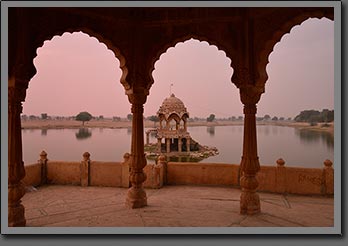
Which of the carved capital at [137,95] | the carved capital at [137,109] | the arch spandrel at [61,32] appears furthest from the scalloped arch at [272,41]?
the arch spandrel at [61,32]

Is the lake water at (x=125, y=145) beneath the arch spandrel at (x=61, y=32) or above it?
beneath

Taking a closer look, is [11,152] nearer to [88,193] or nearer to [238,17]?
[88,193]

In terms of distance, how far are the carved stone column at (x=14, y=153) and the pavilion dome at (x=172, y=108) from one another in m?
24.4

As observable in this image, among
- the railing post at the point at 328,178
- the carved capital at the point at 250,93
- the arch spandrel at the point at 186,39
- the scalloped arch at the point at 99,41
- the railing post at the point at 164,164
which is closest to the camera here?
the scalloped arch at the point at 99,41

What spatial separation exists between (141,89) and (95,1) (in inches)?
118

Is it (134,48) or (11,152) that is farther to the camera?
(134,48)

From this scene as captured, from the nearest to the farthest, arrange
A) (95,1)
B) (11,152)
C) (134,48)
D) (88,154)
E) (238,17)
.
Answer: (95,1), (11,152), (238,17), (134,48), (88,154)

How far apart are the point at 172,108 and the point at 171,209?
2289 cm

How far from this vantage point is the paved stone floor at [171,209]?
241 inches

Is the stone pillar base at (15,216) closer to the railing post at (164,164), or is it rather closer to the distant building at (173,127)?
the railing post at (164,164)

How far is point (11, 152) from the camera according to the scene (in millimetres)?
5199


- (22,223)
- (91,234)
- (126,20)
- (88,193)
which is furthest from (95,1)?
(88,193)

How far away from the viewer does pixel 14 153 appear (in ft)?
17.1

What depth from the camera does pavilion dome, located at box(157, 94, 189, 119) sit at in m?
29.8
